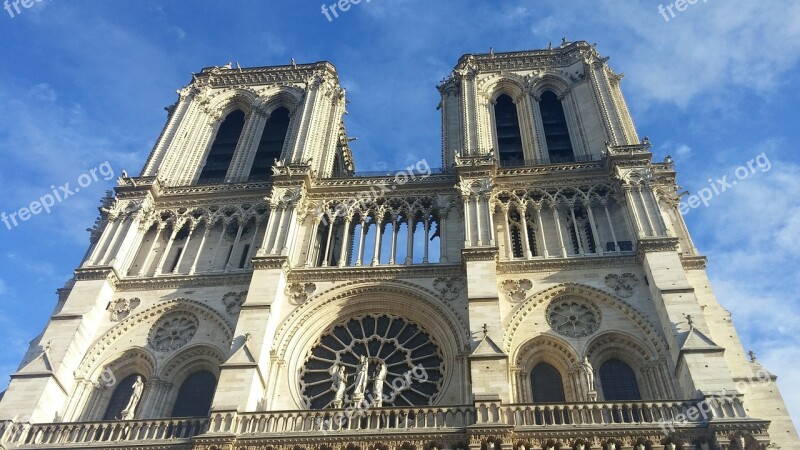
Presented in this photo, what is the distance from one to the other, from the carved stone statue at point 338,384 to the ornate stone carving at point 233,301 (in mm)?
3938

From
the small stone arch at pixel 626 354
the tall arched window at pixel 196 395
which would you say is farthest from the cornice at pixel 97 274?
the small stone arch at pixel 626 354

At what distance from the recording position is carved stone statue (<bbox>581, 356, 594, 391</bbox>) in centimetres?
1881

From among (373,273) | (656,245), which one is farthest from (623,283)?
(373,273)

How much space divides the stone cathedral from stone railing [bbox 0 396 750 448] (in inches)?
2.3

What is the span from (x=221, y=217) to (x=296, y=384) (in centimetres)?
828

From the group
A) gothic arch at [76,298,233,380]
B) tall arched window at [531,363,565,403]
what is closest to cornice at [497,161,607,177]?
tall arched window at [531,363,565,403]

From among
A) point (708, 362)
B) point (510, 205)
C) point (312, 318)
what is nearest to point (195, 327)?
point (312, 318)

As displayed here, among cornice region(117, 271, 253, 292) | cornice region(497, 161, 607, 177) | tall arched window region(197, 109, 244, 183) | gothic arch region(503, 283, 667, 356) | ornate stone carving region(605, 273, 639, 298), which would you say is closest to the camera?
gothic arch region(503, 283, 667, 356)

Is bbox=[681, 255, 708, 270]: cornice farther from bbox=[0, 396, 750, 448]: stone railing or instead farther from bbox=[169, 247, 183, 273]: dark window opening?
bbox=[169, 247, 183, 273]: dark window opening

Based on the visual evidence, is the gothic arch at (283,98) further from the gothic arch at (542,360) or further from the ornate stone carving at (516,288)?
the gothic arch at (542,360)

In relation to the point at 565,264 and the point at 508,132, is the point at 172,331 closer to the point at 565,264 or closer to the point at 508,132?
the point at 565,264

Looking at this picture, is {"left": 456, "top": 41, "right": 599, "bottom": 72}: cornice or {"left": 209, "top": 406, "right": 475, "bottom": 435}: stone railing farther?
{"left": 456, "top": 41, "right": 599, "bottom": 72}: cornice

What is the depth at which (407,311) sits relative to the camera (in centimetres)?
2264

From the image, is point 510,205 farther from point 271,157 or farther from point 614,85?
point 271,157
